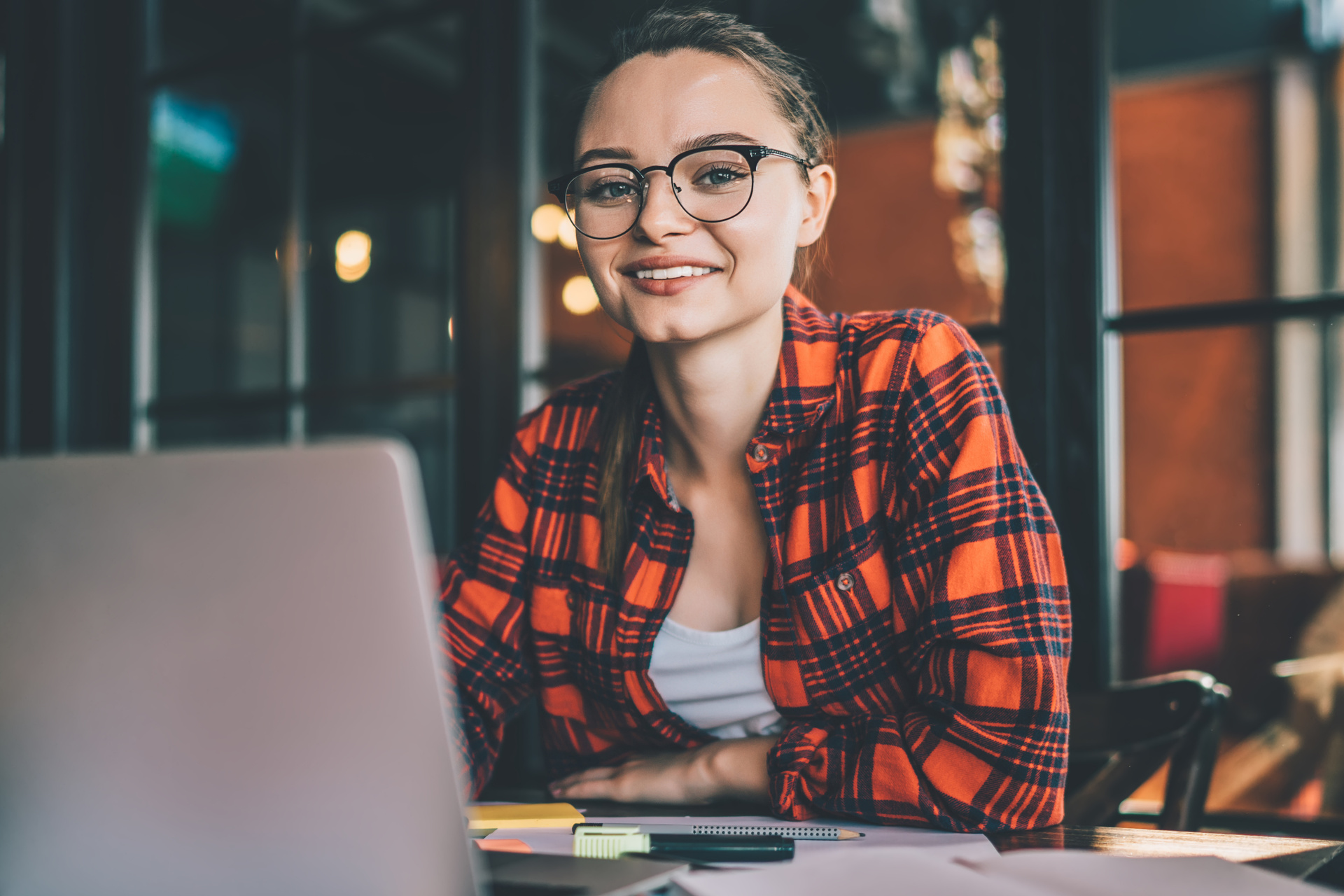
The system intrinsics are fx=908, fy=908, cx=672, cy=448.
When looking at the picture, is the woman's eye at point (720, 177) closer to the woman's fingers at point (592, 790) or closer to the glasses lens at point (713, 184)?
the glasses lens at point (713, 184)

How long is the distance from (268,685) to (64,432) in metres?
2.43

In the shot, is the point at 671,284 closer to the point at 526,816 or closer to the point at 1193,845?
the point at 526,816

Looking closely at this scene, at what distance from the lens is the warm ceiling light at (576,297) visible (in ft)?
6.64

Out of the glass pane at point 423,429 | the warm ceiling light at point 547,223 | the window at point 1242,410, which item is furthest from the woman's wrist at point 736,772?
the window at point 1242,410

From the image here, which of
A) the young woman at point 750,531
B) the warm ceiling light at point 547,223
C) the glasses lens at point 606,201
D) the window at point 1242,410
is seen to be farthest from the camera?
the window at point 1242,410

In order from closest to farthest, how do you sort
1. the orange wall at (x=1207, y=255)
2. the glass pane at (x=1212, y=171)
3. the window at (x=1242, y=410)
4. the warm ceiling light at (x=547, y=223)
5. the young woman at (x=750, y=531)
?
the young woman at (x=750, y=531) < the warm ceiling light at (x=547, y=223) < the window at (x=1242, y=410) < the orange wall at (x=1207, y=255) < the glass pane at (x=1212, y=171)

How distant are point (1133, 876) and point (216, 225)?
10.5 feet

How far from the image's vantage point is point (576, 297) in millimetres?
2344

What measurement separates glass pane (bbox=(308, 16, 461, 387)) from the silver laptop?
151 cm

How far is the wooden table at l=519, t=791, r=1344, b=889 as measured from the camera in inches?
→ 22.4

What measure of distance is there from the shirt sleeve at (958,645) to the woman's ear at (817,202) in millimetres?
257

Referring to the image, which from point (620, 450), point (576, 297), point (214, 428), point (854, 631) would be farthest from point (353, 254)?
point (214, 428)

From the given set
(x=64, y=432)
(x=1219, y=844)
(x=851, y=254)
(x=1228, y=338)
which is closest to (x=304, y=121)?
(x=64, y=432)

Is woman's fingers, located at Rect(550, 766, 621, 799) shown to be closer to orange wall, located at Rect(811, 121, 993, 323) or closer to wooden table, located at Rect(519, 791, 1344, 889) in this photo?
wooden table, located at Rect(519, 791, 1344, 889)
